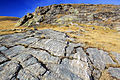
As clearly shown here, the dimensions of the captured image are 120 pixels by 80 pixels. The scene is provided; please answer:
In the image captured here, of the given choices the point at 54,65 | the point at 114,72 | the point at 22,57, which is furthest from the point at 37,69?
the point at 114,72

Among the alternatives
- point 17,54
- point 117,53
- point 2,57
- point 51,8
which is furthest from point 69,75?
point 51,8

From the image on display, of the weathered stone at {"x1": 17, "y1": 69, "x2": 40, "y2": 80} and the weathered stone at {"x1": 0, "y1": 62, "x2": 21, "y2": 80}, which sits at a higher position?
the weathered stone at {"x1": 0, "y1": 62, "x2": 21, "y2": 80}

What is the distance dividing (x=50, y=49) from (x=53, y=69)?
2598mm

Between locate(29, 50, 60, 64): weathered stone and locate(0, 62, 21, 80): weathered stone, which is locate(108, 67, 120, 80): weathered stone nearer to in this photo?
locate(29, 50, 60, 64): weathered stone

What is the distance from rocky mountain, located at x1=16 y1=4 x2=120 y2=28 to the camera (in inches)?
1095

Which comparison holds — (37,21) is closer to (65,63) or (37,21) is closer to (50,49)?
(50,49)

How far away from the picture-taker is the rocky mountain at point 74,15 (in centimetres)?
2780

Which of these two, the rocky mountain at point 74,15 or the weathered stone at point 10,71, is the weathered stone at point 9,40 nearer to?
the weathered stone at point 10,71

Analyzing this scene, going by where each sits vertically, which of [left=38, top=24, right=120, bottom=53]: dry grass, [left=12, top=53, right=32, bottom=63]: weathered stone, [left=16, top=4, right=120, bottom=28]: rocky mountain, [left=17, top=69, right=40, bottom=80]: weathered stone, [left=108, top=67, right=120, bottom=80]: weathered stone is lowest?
[left=108, top=67, right=120, bottom=80]: weathered stone

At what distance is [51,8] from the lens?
37.4m

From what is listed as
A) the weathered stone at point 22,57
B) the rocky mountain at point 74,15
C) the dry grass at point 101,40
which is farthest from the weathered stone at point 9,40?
the rocky mountain at point 74,15

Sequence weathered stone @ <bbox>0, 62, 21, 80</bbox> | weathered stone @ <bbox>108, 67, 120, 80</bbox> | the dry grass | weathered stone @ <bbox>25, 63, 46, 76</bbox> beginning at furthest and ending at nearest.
Result: the dry grass
weathered stone @ <bbox>108, 67, 120, 80</bbox>
weathered stone @ <bbox>25, 63, 46, 76</bbox>
weathered stone @ <bbox>0, 62, 21, 80</bbox>

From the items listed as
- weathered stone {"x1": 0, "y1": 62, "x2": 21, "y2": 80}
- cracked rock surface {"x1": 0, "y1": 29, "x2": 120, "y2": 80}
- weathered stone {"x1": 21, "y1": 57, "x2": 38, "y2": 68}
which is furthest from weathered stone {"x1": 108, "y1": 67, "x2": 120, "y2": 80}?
weathered stone {"x1": 0, "y1": 62, "x2": 21, "y2": 80}

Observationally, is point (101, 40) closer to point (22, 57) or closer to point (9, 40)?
point (22, 57)
